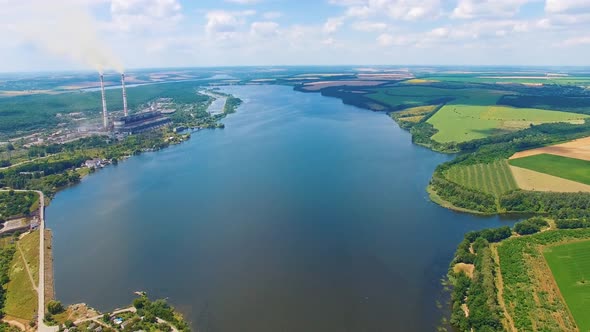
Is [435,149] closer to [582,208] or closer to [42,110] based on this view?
[582,208]

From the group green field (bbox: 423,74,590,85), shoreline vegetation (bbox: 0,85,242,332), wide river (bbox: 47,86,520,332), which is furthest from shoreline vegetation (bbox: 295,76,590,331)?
green field (bbox: 423,74,590,85)

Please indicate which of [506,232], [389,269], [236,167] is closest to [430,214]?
[506,232]

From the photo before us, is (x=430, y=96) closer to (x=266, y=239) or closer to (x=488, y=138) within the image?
(x=488, y=138)

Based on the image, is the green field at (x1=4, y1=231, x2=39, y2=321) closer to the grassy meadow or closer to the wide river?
the wide river

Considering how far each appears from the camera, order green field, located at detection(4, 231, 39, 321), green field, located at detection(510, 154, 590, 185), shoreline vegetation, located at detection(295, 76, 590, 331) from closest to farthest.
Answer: shoreline vegetation, located at detection(295, 76, 590, 331) → green field, located at detection(4, 231, 39, 321) → green field, located at detection(510, 154, 590, 185)

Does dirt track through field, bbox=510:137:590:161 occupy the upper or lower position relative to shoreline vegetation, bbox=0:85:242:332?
upper

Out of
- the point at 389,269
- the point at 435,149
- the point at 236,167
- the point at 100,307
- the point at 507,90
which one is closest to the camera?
the point at 100,307

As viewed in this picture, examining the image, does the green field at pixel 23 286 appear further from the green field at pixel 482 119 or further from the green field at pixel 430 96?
the green field at pixel 430 96
